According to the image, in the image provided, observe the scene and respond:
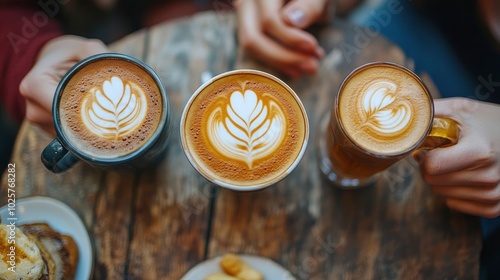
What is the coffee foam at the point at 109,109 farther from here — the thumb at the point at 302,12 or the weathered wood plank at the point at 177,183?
the thumb at the point at 302,12

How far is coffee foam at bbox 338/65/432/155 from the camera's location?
39.8 inches

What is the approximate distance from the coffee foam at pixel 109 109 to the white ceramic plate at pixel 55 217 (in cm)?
21

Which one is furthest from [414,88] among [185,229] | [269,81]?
[185,229]

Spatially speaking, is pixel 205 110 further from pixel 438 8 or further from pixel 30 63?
pixel 438 8

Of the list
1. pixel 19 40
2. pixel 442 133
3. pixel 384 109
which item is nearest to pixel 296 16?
pixel 384 109

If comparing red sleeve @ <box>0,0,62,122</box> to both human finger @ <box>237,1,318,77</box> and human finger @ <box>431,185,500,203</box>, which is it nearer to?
human finger @ <box>237,1,318,77</box>

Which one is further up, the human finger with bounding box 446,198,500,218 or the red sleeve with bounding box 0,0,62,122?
the red sleeve with bounding box 0,0,62,122

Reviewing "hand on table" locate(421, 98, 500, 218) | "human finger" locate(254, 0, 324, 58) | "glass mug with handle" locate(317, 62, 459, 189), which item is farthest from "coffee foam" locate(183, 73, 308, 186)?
"hand on table" locate(421, 98, 500, 218)

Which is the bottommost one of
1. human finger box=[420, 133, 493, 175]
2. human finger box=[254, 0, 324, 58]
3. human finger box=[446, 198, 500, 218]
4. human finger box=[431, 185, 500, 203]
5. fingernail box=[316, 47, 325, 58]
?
human finger box=[446, 198, 500, 218]

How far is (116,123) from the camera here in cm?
103

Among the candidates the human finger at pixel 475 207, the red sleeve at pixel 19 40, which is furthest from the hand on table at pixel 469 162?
the red sleeve at pixel 19 40

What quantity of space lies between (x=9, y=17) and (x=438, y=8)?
49.2 inches

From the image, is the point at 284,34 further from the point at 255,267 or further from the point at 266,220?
the point at 255,267

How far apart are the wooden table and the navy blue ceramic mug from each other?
0.17 m
